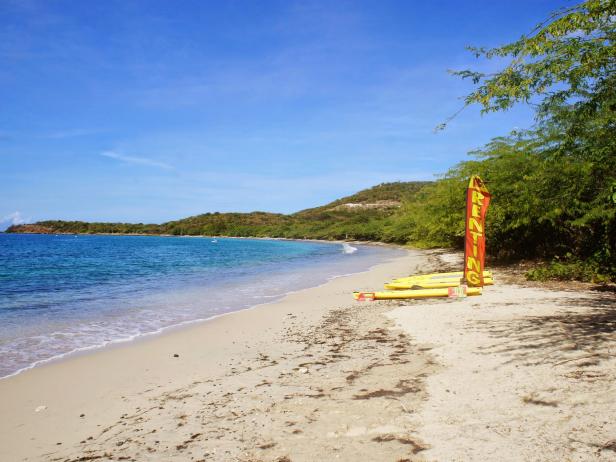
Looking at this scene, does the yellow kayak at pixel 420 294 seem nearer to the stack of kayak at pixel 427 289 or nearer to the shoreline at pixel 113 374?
the stack of kayak at pixel 427 289

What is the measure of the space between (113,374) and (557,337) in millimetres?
6919

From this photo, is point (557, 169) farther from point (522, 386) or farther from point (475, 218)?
point (522, 386)

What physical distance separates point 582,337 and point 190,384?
5.82 m

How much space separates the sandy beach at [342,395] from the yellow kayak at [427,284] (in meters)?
3.85

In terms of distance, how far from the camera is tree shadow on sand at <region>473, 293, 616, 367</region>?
5.64 meters

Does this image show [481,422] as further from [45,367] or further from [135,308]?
[135,308]

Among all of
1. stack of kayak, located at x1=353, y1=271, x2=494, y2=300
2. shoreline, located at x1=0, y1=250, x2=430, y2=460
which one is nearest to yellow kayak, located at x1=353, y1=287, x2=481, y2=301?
stack of kayak, located at x1=353, y1=271, x2=494, y2=300

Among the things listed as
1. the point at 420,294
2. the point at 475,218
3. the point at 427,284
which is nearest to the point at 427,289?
the point at 420,294

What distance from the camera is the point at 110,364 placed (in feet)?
24.0

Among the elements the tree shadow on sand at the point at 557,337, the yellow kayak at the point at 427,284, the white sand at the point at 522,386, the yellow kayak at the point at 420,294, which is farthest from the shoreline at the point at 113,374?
the tree shadow on sand at the point at 557,337

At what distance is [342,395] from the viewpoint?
5020 millimetres

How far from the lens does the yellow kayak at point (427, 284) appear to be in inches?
508

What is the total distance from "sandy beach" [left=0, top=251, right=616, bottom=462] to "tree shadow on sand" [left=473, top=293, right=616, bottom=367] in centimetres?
3

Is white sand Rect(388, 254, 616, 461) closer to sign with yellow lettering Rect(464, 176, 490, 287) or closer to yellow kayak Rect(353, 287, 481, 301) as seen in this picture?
sign with yellow lettering Rect(464, 176, 490, 287)
